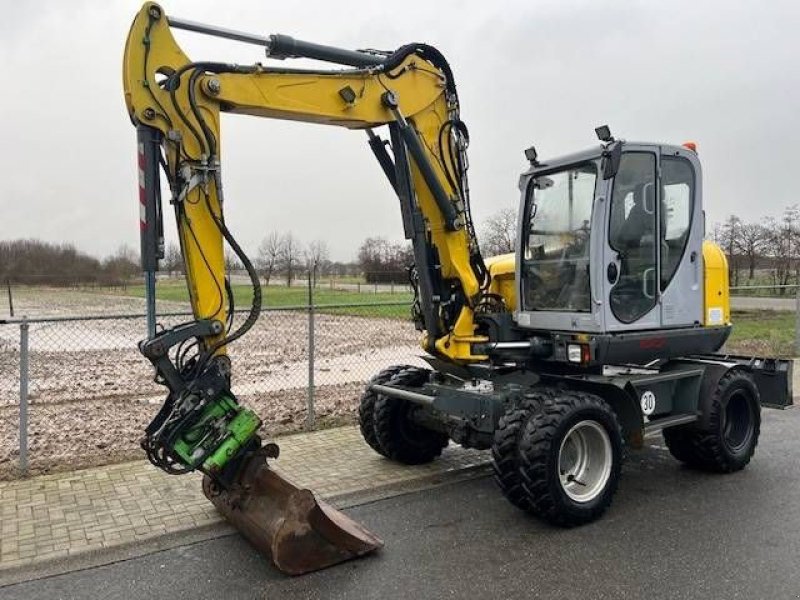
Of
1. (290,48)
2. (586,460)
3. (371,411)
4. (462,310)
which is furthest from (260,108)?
(586,460)

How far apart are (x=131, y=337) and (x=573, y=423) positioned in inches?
624

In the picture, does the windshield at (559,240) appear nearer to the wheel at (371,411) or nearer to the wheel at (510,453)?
the wheel at (510,453)

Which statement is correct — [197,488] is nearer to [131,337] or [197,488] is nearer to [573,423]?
[573,423]

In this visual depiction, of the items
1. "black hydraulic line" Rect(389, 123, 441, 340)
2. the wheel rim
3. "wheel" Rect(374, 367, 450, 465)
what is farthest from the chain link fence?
the wheel rim

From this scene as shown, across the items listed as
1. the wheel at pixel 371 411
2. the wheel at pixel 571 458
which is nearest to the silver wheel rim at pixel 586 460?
the wheel at pixel 571 458

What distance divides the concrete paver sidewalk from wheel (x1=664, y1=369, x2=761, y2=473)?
1834mm

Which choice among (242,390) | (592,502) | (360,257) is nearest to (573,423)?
(592,502)

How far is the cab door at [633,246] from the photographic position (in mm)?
5434

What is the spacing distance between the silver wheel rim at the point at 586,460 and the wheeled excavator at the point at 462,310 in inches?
0.6

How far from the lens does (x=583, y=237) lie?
557cm

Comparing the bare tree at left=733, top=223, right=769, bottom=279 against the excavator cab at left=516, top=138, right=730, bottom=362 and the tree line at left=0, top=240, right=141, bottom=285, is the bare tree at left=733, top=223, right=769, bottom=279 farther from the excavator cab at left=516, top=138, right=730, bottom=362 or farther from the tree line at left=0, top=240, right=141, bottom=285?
the tree line at left=0, top=240, right=141, bottom=285

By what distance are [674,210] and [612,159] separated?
1.07 metres

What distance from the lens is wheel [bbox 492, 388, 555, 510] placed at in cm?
470

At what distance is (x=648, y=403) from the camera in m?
5.65
